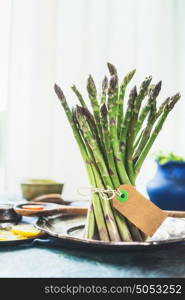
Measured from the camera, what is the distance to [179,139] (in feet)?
9.24

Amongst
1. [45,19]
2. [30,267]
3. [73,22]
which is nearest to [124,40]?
[73,22]

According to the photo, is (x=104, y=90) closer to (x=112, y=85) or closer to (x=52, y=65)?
(x=112, y=85)

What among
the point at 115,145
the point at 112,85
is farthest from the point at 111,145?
the point at 112,85

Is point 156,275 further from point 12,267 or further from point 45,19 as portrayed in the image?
point 45,19

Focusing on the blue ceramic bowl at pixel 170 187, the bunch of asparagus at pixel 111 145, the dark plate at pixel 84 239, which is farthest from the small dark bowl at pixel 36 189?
the bunch of asparagus at pixel 111 145

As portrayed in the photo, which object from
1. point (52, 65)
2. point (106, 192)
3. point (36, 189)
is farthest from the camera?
point (52, 65)

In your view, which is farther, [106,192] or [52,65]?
[52,65]

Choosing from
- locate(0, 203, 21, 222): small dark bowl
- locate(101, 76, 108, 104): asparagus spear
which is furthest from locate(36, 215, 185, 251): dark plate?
Answer: locate(101, 76, 108, 104): asparagus spear

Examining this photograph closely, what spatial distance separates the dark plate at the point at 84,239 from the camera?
51cm

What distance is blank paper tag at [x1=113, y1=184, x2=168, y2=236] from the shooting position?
0.60 metres

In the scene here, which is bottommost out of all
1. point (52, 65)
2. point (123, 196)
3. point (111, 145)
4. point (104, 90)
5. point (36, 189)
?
point (36, 189)

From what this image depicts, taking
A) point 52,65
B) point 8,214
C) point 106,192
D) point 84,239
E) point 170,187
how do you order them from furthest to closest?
point 52,65 < point 170,187 < point 8,214 < point 106,192 < point 84,239

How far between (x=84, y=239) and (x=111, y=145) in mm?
211

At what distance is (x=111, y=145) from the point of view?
2.13 ft
